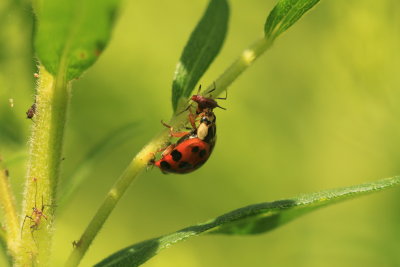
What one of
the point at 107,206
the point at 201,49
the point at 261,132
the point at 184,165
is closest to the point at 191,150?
the point at 184,165

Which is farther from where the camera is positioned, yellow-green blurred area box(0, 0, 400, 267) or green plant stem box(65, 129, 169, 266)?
yellow-green blurred area box(0, 0, 400, 267)

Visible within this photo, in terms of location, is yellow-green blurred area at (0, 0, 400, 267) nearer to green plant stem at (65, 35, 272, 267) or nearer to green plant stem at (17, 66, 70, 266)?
green plant stem at (65, 35, 272, 267)

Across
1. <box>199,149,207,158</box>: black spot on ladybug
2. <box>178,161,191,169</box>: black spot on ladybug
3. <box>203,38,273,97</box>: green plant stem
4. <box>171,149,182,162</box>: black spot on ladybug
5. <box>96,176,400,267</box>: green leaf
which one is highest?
<box>199,149,207,158</box>: black spot on ladybug

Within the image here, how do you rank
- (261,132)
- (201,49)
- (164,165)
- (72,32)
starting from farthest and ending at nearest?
1. (261,132)
2. (164,165)
3. (201,49)
4. (72,32)

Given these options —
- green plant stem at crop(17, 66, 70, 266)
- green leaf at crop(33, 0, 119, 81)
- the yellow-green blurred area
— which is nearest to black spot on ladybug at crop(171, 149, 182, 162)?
green plant stem at crop(17, 66, 70, 266)

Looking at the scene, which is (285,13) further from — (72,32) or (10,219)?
(10,219)

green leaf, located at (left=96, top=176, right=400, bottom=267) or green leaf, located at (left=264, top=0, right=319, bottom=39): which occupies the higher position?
green leaf, located at (left=264, top=0, right=319, bottom=39)

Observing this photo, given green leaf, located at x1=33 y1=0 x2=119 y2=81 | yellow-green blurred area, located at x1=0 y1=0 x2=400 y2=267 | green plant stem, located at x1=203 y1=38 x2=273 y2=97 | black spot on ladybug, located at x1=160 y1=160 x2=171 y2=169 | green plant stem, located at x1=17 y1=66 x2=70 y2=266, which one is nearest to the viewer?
green leaf, located at x1=33 y1=0 x2=119 y2=81

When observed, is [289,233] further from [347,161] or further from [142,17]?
[142,17]
